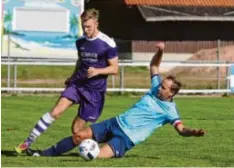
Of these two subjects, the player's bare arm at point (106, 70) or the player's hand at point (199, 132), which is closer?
the player's hand at point (199, 132)

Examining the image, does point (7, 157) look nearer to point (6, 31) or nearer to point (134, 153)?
point (134, 153)

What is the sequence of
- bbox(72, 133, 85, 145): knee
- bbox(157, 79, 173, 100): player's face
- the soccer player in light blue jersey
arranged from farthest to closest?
1. bbox(72, 133, 85, 145): knee
2. the soccer player in light blue jersey
3. bbox(157, 79, 173, 100): player's face

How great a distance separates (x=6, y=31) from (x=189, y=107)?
873 inches

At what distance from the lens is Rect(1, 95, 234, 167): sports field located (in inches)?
427

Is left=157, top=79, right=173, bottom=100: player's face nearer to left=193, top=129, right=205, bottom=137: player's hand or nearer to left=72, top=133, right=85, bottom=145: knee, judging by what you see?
left=193, top=129, right=205, bottom=137: player's hand

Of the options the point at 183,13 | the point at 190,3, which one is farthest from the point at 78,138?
the point at 190,3

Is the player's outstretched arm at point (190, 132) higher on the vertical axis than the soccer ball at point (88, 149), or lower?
higher

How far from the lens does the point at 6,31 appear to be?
44750 mm

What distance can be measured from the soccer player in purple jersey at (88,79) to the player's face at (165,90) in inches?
33.6

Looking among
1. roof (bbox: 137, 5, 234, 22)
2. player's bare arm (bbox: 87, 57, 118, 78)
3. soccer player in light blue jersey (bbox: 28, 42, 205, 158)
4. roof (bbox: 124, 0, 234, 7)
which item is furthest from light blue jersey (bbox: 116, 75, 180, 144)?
roof (bbox: 124, 0, 234, 7)

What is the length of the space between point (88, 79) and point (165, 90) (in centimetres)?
128

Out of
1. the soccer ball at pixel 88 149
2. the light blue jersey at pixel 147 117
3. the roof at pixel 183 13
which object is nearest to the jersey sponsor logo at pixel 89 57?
the light blue jersey at pixel 147 117

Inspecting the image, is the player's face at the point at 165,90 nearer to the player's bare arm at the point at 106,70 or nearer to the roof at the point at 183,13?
the player's bare arm at the point at 106,70

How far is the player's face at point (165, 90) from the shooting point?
11.0 m
